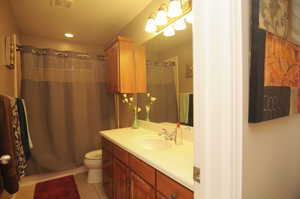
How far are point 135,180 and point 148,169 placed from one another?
0.24m

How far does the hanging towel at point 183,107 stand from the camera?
1463 millimetres

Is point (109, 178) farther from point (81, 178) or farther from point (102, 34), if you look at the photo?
point (102, 34)

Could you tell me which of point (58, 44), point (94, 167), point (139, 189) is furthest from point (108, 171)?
point (58, 44)

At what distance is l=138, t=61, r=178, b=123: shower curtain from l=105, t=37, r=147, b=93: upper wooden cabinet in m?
0.13

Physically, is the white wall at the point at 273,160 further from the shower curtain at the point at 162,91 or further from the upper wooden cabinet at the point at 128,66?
the upper wooden cabinet at the point at 128,66

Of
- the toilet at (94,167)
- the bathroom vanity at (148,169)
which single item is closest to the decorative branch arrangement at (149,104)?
the bathroom vanity at (148,169)

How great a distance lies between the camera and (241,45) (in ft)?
1.69

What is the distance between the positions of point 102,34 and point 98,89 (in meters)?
0.97

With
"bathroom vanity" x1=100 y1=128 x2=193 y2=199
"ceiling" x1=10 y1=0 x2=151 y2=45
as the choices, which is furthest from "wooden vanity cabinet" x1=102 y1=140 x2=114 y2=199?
"ceiling" x1=10 y1=0 x2=151 y2=45

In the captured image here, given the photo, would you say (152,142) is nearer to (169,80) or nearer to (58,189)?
(169,80)

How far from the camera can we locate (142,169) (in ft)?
3.76

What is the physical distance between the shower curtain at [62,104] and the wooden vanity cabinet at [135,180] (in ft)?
3.34

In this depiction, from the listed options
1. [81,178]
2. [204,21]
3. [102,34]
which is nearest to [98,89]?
[102,34]

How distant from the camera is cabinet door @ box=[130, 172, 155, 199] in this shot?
1.06 metres
